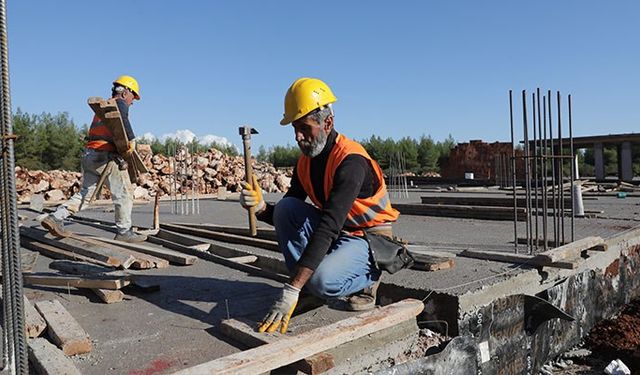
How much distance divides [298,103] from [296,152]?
44080 mm

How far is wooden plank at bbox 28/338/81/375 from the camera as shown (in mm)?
2297

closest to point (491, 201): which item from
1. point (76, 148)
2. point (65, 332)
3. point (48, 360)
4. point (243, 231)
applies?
point (243, 231)

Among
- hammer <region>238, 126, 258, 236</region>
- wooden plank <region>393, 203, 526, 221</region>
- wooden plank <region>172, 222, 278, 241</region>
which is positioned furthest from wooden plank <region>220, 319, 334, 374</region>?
wooden plank <region>393, 203, 526, 221</region>

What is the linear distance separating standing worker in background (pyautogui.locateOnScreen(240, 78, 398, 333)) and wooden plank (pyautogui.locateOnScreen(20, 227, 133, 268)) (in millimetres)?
1899

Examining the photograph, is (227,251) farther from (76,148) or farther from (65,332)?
(76,148)

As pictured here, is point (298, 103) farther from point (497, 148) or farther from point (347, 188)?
point (497, 148)

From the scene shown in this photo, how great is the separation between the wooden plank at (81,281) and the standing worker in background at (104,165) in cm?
179

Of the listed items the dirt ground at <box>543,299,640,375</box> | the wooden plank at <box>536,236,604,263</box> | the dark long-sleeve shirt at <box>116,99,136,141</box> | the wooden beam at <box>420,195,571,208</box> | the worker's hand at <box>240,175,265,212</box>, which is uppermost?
the dark long-sleeve shirt at <box>116,99,136,141</box>

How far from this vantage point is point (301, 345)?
2406 millimetres

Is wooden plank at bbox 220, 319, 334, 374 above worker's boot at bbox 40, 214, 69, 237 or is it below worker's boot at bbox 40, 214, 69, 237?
below

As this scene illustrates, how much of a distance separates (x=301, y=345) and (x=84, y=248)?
3627 millimetres

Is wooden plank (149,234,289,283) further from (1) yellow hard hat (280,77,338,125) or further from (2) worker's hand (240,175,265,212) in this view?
(1) yellow hard hat (280,77,338,125)

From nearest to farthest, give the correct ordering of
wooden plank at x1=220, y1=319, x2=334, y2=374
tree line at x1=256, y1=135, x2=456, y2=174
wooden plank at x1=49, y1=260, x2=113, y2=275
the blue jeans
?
wooden plank at x1=220, y1=319, x2=334, y2=374
the blue jeans
wooden plank at x1=49, y1=260, x2=113, y2=275
tree line at x1=256, y1=135, x2=456, y2=174

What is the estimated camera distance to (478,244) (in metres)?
5.79
